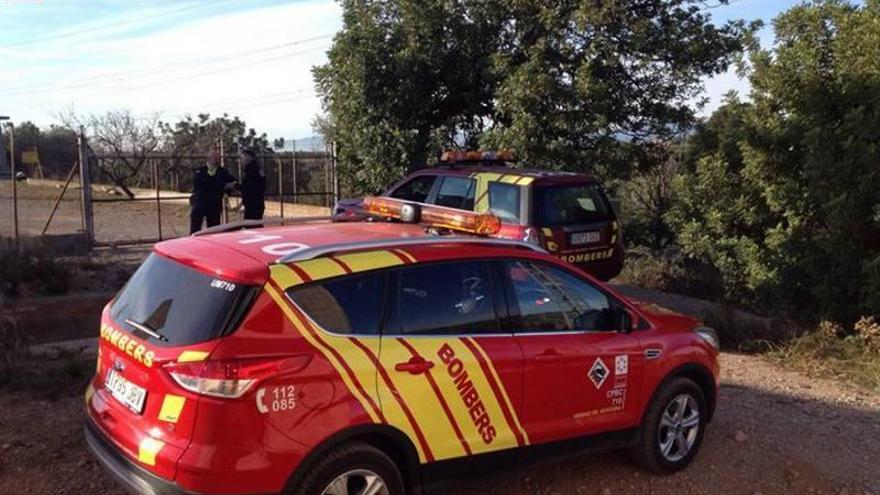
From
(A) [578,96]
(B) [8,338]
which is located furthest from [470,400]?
(A) [578,96]

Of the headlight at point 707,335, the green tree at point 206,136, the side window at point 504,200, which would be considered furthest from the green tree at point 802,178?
the green tree at point 206,136

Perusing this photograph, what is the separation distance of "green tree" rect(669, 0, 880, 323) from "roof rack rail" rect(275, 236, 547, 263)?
620 cm

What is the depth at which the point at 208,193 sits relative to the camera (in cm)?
1199

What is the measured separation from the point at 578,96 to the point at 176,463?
10.8 metres

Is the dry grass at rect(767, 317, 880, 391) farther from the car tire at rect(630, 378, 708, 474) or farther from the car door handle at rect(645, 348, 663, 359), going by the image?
the car door handle at rect(645, 348, 663, 359)

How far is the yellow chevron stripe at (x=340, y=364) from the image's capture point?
3408 mm

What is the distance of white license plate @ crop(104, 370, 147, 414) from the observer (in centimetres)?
346

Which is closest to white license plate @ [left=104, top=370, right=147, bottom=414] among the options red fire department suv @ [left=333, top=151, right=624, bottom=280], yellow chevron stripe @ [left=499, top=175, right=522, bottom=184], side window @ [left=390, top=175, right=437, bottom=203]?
red fire department suv @ [left=333, top=151, right=624, bottom=280]

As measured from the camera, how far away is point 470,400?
3.88 meters

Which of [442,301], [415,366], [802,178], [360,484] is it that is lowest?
[360,484]

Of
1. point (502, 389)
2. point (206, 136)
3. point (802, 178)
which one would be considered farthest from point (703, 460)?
point (206, 136)

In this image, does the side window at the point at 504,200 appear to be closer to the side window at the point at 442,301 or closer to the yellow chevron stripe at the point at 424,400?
the side window at the point at 442,301

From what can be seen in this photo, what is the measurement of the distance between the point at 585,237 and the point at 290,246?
624cm

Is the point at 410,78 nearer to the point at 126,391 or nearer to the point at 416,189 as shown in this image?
the point at 416,189
